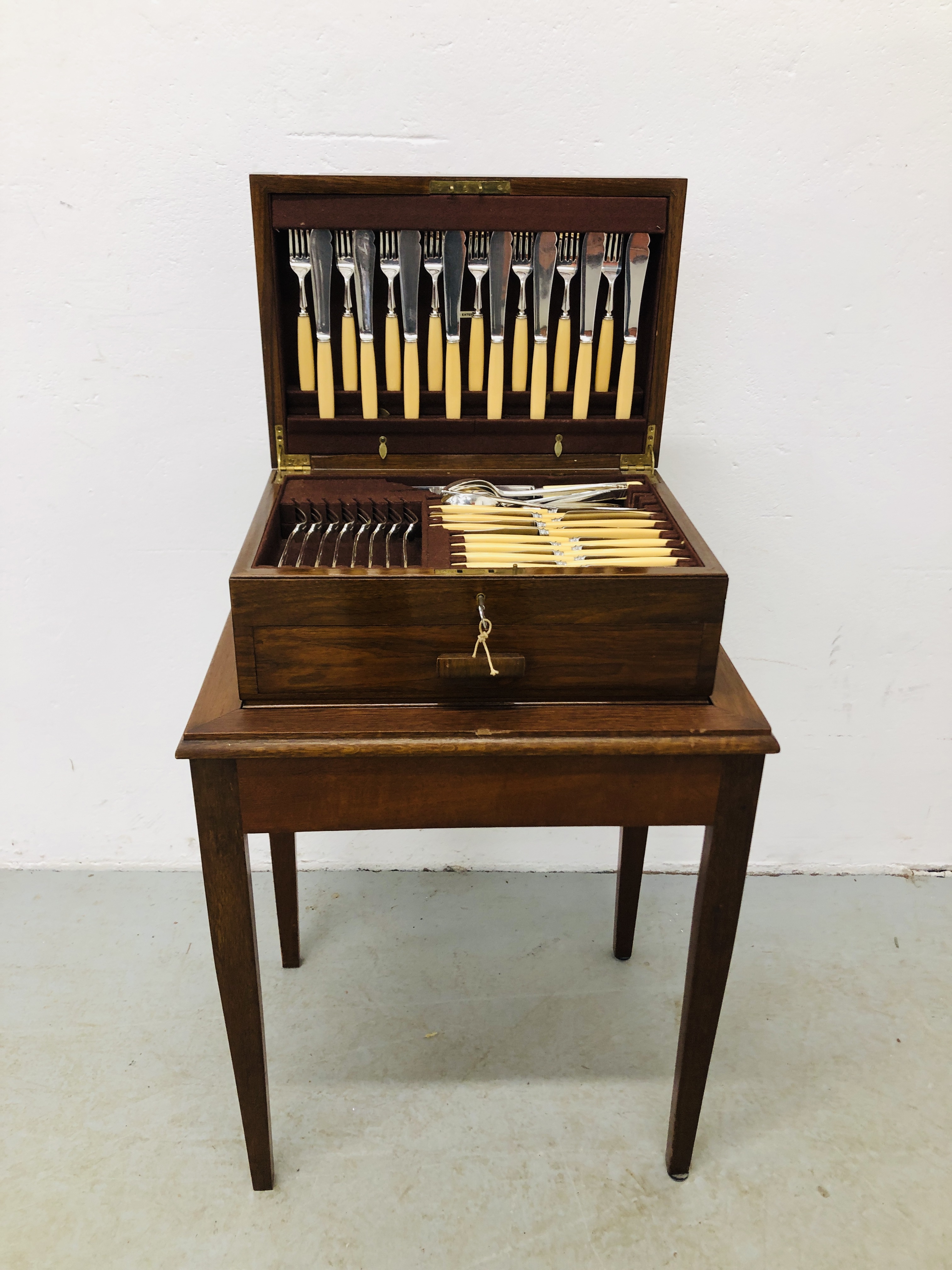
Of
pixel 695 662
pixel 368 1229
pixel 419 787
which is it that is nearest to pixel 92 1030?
pixel 368 1229

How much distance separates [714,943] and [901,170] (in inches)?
56.6

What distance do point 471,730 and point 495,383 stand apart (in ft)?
2.11

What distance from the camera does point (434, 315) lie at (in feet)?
5.22

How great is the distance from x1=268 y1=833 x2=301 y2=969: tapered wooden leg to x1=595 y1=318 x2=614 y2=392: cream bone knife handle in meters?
1.03

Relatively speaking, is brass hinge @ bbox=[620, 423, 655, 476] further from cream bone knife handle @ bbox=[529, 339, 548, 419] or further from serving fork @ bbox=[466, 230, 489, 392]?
serving fork @ bbox=[466, 230, 489, 392]

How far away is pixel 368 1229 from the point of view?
154cm

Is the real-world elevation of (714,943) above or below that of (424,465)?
below

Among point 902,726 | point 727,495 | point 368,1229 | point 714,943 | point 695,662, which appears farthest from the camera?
point 902,726

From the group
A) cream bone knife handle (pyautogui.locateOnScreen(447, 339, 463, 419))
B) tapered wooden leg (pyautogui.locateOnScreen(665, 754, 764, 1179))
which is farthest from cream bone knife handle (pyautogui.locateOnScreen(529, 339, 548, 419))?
tapered wooden leg (pyautogui.locateOnScreen(665, 754, 764, 1179))

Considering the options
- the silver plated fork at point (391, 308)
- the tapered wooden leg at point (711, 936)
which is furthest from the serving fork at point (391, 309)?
the tapered wooden leg at point (711, 936)

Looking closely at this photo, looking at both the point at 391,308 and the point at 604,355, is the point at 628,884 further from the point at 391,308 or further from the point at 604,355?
the point at 391,308

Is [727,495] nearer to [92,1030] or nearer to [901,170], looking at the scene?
[901,170]

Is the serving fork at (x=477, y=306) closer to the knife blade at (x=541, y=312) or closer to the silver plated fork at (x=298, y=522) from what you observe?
the knife blade at (x=541, y=312)

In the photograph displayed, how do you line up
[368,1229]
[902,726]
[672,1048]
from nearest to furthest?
[368,1229] < [672,1048] < [902,726]
